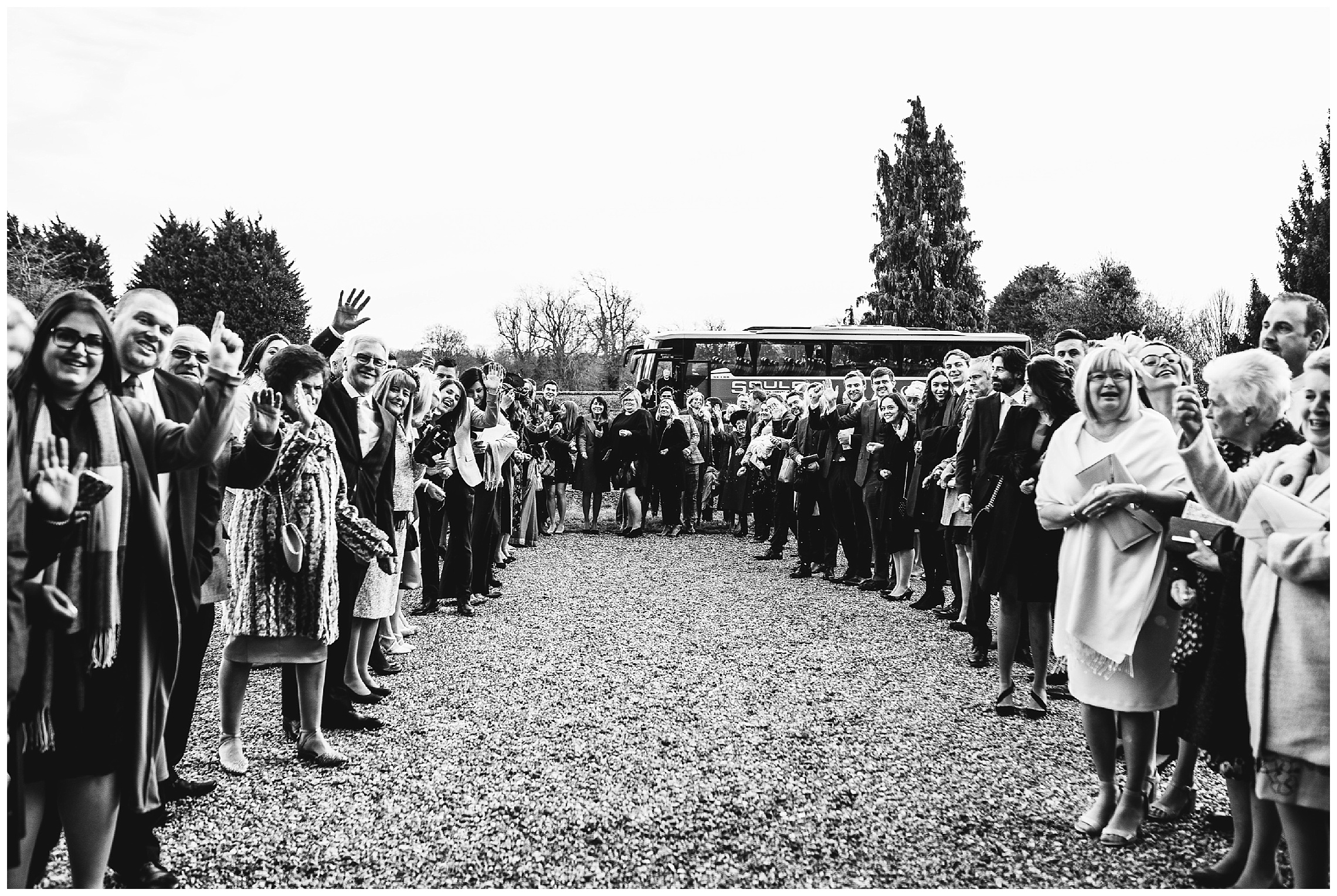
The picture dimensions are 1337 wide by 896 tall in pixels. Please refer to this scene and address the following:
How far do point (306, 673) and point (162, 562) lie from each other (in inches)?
69.4

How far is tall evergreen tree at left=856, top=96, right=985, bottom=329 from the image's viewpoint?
45.8 m

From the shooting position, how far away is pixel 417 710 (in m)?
5.27

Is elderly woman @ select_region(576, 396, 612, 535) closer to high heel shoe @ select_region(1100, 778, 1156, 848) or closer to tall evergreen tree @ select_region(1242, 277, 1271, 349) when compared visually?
high heel shoe @ select_region(1100, 778, 1156, 848)

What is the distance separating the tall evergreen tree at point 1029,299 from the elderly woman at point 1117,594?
52.2 metres

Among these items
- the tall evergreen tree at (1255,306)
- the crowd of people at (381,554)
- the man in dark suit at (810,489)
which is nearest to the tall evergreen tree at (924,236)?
the tall evergreen tree at (1255,306)

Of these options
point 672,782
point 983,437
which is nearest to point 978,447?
point 983,437

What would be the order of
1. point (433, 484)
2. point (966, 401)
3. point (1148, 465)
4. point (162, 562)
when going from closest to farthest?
point (162, 562) → point (1148, 465) → point (433, 484) → point (966, 401)

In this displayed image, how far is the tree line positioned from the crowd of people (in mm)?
24159

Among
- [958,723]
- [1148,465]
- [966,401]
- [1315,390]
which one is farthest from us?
[966,401]

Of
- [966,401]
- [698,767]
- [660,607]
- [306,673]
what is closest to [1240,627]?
[698,767]

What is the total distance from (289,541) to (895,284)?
148 feet

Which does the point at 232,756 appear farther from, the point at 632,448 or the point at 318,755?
the point at 632,448

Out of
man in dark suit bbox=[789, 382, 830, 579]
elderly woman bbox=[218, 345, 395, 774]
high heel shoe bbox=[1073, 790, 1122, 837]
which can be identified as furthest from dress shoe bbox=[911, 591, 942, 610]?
elderly woman bbox=[218, 345, 395, 774]

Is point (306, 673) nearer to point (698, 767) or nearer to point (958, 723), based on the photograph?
point (698, 767)
